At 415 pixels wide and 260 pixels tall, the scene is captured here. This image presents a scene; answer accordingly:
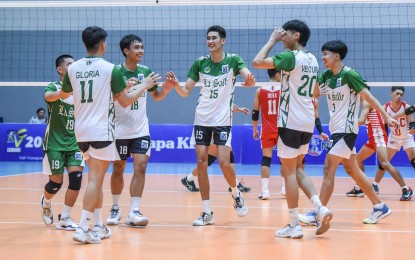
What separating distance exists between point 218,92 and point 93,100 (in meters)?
2.06

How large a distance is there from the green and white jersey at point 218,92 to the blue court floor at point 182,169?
712 centimetres

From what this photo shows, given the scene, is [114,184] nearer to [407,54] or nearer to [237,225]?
[237,225]

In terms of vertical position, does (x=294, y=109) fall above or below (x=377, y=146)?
above

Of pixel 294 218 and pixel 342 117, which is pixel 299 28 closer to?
pixel 342 117

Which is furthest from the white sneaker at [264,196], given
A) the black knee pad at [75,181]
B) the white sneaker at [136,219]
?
the black knee pad at [75,181]

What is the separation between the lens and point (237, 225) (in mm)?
7566

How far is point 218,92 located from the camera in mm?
7883

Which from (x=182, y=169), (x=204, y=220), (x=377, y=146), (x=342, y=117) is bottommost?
(x=182, y=169)

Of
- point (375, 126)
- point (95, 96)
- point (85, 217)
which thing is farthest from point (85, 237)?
point (375, 126)

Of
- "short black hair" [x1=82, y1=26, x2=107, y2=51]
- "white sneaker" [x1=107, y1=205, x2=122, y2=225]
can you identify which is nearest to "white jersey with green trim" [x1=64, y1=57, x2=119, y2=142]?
"short black hair" [x1=82, y1=26, x2=107, y2=51]

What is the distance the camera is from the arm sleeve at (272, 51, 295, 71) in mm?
6602

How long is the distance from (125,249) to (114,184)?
71.3 inches

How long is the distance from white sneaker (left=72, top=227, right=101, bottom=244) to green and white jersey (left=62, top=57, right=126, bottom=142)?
883 mm

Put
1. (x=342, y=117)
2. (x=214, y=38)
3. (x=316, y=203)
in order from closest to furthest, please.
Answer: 1. (x=316, y=203)
2. (x=342, y=117)
3. (x=214, y=38)
